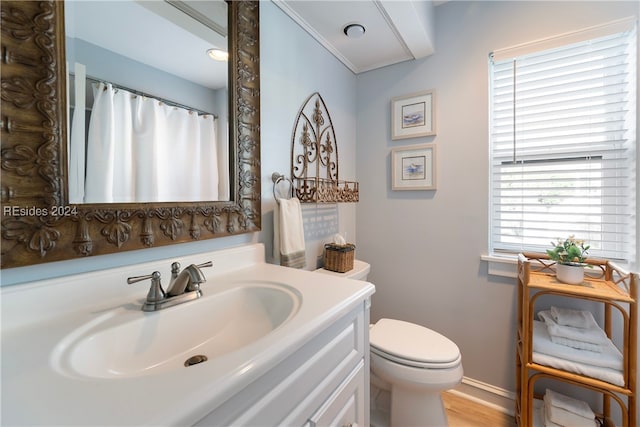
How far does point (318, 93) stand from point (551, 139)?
132 cm

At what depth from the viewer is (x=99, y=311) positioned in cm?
71

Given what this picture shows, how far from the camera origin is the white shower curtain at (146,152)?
0.76 meters

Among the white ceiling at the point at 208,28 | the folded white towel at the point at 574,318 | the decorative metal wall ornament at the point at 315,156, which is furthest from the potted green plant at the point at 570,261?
the white ceiling at the point at 208,28

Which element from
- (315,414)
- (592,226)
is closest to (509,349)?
(592,226)

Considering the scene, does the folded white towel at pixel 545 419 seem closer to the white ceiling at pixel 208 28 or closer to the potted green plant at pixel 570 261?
the potted green plant at pixel 570 261

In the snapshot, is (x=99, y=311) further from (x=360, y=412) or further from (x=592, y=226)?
(x=592, y=226)

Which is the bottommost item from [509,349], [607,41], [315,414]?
[509,349]

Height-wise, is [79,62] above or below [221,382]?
above

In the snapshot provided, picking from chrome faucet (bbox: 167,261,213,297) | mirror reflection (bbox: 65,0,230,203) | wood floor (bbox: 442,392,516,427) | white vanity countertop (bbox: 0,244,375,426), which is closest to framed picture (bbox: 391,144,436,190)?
white vanity countertop (bbox: 0,244,375,426)

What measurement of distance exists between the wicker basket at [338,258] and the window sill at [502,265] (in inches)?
31.3

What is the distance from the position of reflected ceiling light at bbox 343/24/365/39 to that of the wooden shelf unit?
1.47 metres

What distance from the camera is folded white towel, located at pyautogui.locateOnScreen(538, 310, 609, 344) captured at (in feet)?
3.76

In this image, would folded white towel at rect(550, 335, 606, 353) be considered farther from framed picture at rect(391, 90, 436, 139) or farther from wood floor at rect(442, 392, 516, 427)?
framed picture at rect(391, 90, 436, 139)

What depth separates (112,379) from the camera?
45 cm
